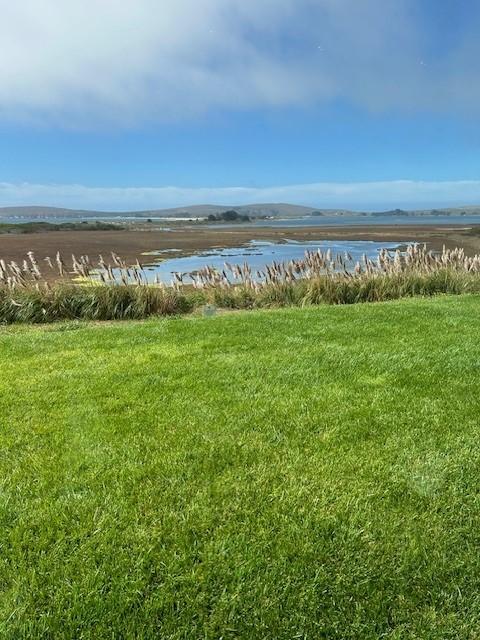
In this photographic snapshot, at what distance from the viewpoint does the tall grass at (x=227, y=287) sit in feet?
31.9

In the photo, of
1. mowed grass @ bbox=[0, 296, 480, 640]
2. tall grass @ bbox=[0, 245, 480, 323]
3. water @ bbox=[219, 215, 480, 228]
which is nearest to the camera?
mowed grass @ bbox=[0, 296, 480, 640]

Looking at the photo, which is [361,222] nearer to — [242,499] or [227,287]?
[227,287]

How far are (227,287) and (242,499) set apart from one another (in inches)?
349

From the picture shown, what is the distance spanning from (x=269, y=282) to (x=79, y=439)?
819 centimetres

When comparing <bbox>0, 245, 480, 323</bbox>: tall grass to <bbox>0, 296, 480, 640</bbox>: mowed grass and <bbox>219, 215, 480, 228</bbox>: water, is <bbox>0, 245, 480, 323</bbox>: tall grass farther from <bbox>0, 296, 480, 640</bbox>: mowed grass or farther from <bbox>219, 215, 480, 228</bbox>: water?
<bbox>219, 215, 480, 228</bbox>: water

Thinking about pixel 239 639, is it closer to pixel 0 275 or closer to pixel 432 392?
pixel 432 392

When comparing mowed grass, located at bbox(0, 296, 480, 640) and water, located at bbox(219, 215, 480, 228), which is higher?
water, located at bbox(219, 215, 480, 228)

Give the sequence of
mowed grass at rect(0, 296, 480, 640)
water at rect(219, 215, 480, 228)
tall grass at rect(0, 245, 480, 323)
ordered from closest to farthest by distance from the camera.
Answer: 1. mowed grass at rect(0, 296, 480, 640)
2. tall grass at rect(0, 245, 480, 323)
3. water at rect(219, 215, 480, 228)

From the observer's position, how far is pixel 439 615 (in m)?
2.16

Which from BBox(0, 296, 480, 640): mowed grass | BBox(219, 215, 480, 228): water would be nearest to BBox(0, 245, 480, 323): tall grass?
BBox(0, 296, 480, 640): mowed grass

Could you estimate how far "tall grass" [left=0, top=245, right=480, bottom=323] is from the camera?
9734 millimetres

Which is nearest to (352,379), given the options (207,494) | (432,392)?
(432,392)

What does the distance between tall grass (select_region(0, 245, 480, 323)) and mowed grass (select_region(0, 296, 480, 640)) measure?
480cm

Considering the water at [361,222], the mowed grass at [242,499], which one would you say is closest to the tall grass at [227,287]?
the mowed grass at [242,499]
